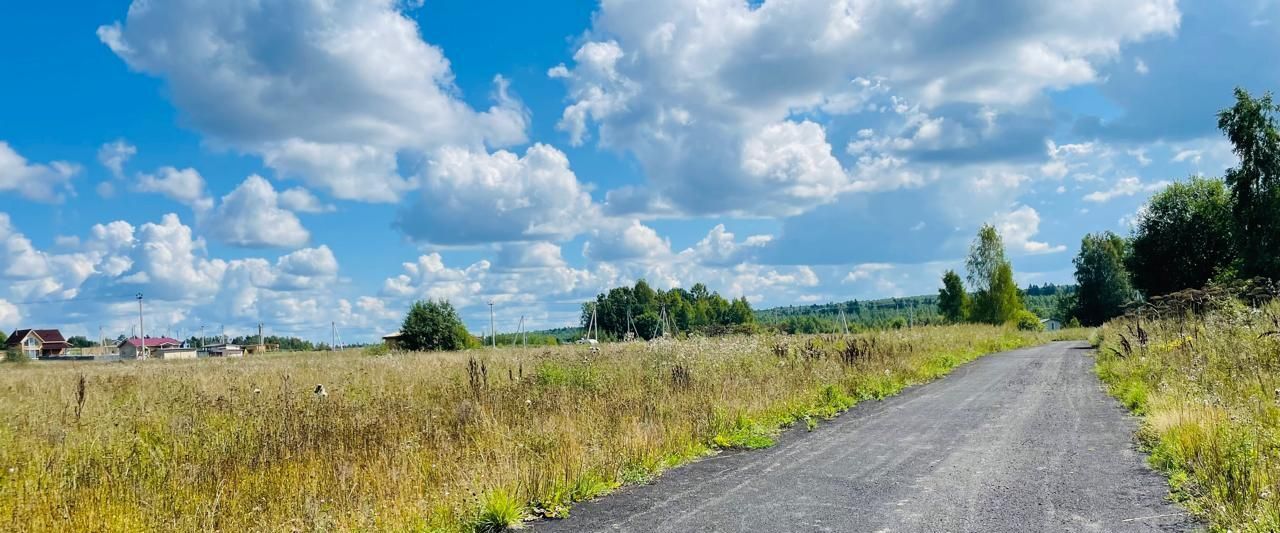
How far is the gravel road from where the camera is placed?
6.59m

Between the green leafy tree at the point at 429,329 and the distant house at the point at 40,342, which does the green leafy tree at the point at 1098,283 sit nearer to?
the green leafy tree at the point at 429,329

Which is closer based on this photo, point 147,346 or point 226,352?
point 226,352

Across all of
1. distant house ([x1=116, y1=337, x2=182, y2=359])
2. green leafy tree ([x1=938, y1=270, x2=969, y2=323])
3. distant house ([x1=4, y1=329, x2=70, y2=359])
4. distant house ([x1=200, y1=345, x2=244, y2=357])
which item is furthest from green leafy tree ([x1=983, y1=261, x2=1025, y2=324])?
distant house ([x1=4, y1=329, x2=70, y2=359])

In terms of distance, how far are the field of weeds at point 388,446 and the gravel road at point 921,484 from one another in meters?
0.67

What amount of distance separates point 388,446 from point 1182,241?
204 feet

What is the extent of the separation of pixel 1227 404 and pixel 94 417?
15103 mm

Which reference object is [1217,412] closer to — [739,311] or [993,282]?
[993,282]

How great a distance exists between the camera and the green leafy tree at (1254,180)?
3941cm

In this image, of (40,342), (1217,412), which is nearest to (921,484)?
(1217,412)

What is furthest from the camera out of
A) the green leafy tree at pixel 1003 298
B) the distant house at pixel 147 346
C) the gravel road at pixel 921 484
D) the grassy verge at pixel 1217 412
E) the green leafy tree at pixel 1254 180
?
the distant house at pixel 147 346

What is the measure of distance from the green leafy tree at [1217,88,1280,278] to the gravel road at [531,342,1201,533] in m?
36.4

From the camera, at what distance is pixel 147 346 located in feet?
445

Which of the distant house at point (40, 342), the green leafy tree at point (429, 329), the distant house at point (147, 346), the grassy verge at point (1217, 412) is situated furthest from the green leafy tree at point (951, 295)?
the distant house at point (40, 342)

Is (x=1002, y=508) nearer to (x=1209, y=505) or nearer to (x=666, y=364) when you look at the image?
(x=1209, y=505)
